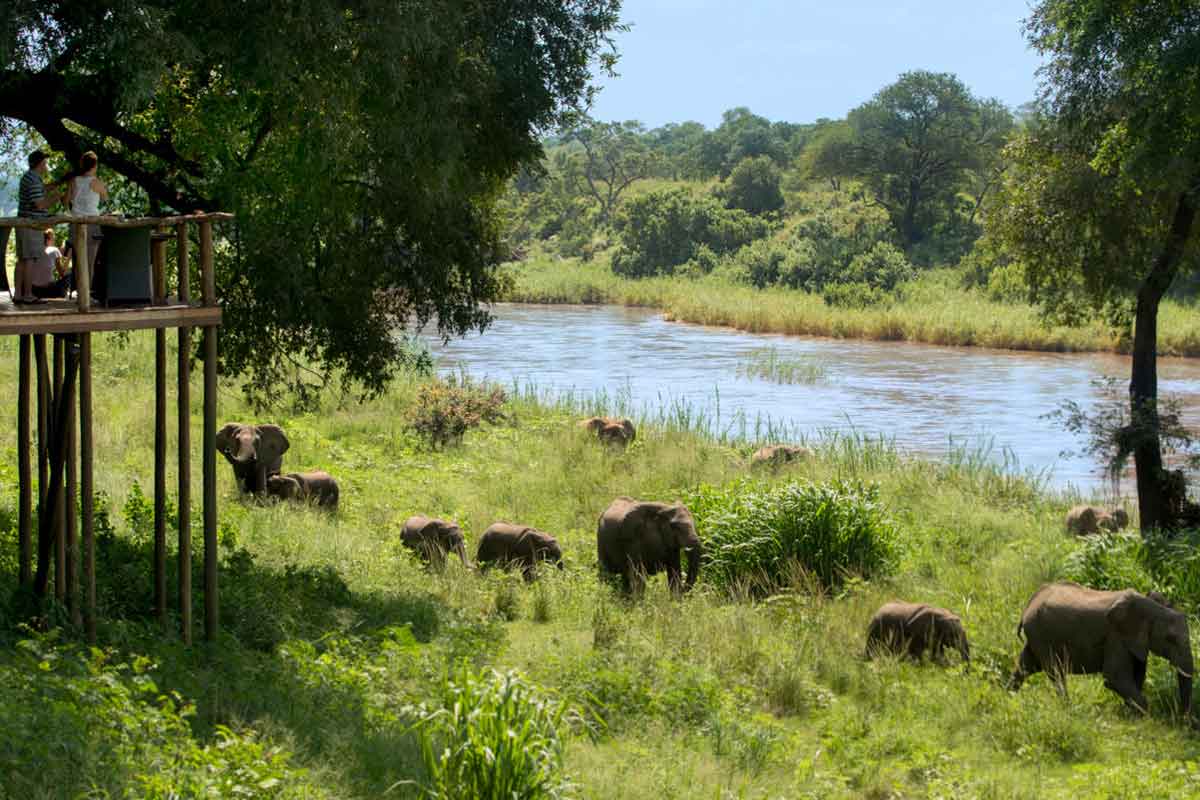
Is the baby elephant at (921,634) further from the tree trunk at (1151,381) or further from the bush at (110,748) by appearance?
the bush at (110,748)

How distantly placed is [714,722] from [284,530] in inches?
258

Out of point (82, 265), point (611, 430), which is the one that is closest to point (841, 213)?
point (611, 430)

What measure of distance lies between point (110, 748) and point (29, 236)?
3.92m

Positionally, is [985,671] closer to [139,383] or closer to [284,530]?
[284,530]

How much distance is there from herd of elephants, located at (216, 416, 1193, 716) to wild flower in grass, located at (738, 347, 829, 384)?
44.0 feet

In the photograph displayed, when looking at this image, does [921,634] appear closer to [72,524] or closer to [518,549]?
[518,549]

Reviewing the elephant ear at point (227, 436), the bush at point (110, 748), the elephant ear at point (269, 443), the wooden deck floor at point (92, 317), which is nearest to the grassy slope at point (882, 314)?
the elephant ear at point (269, 443)

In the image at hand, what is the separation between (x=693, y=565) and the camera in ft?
45.6

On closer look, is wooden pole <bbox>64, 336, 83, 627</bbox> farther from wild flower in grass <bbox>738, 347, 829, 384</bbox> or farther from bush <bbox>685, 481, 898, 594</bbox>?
wild flower in grass <bbox>738, 347, 829, 384</bbox>

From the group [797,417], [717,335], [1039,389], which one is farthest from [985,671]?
[717,335]

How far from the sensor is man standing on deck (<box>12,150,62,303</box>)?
30.8 ft

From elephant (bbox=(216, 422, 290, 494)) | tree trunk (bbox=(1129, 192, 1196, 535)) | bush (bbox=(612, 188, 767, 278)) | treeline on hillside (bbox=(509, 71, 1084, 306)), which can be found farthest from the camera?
bush (bbox=(612, 188, 767, 278))

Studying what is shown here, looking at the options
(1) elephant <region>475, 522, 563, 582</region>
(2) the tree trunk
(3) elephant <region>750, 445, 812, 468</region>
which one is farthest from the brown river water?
(1) elephant <region>475, 522, 563, 582</region>

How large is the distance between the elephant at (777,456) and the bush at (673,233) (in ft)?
139
